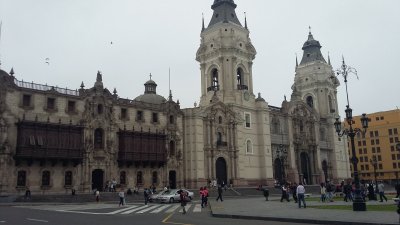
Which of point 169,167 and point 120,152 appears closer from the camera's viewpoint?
point 120,152

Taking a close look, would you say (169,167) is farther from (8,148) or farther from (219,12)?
(219,12)

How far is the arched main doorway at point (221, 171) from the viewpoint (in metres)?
62.1

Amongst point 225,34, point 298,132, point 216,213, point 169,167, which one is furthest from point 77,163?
point 298,132

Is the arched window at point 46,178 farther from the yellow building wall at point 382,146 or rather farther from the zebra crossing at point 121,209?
the yellow building wall at point 382,146

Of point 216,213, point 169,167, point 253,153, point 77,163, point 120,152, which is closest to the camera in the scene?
point 216,213

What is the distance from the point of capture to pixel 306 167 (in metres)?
76.8

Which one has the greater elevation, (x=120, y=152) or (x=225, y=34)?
(x=225, y=34)

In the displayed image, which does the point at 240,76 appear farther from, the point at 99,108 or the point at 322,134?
the point at 99,108

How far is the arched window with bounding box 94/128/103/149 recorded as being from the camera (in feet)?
163

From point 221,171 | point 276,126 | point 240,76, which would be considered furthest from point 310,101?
point 221,171

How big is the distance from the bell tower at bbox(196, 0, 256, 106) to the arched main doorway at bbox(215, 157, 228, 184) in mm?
9583

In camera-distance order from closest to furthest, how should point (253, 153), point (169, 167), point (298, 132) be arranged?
point (169, 167) < point (253, 153) < point (298, 132)

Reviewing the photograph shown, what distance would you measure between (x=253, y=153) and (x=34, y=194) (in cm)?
3493

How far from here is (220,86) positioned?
66938 millimetres
